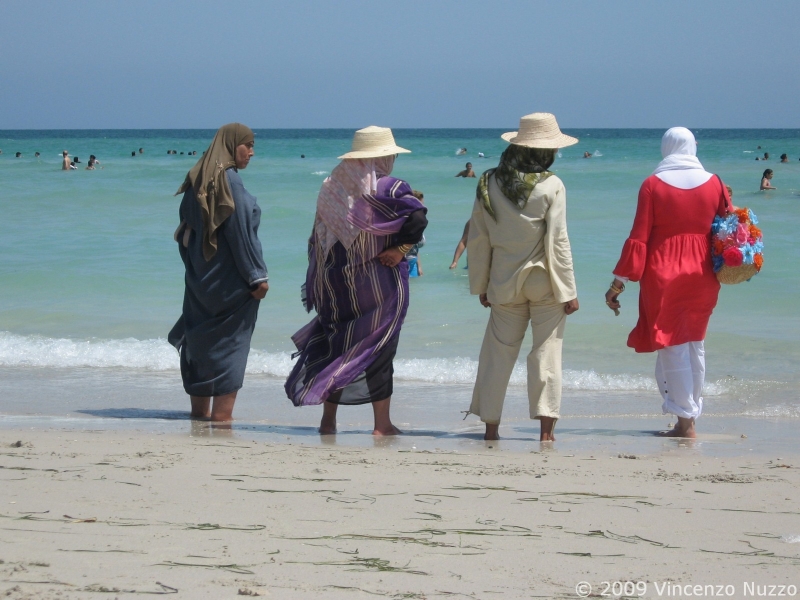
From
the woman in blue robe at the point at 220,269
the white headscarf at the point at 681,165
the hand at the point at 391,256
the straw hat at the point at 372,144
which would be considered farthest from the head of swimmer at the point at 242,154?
the white headscarf at the point at 681,165

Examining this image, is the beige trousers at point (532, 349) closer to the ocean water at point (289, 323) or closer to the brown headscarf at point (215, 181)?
the ocean water at point (289, 323)

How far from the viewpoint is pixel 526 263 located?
457 cm

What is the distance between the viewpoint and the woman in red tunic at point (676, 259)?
479 cm

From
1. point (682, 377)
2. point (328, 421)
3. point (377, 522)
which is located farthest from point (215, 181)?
point (682, 377)

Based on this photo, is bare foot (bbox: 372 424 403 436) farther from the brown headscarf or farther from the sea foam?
the sea foam

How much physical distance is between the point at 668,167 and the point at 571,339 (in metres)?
3.32

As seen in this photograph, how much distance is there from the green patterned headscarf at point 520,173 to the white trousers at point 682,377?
1166 millimetres

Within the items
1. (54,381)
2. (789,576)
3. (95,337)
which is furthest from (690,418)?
(95,337)

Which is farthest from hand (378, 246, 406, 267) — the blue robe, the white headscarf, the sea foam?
the sea foam

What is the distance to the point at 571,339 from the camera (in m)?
8.00

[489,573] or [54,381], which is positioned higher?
[489,573]

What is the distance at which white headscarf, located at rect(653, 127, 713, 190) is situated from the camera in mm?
4797

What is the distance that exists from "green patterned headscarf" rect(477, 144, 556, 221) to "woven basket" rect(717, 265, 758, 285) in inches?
41.3

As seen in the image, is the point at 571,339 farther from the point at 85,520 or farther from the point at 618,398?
the point at 85,520
